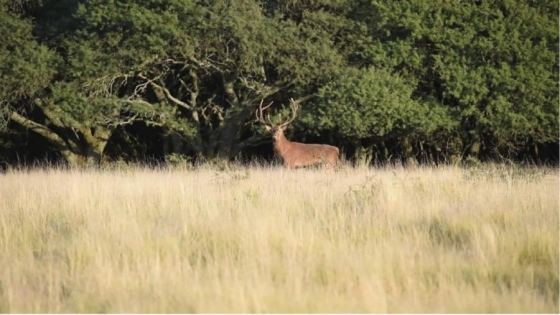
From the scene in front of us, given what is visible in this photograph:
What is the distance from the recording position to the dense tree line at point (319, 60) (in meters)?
14.5

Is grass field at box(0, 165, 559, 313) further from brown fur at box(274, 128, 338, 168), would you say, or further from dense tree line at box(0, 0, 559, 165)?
dense tree line at box(0, 0, 559, 165)

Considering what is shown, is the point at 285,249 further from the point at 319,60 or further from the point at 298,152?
the point at 319,60

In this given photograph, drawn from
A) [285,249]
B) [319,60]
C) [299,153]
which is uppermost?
[319,60]

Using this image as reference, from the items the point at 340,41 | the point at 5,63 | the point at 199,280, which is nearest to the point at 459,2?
the point at 340,41

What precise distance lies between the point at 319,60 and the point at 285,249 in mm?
9766

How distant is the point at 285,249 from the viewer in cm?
563

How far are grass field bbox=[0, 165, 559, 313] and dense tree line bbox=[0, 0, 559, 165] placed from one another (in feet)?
19.7

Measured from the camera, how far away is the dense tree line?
14477 millimetres

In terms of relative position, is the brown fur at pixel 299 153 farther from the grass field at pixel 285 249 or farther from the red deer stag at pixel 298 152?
the grass field at pixel 285 249

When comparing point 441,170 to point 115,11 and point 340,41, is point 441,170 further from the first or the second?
point 115,11

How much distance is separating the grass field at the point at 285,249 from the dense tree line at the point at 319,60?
5997 mm

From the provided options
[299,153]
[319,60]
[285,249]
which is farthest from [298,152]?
[285,249]

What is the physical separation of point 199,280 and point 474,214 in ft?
9.25

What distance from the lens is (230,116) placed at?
16.5 m
